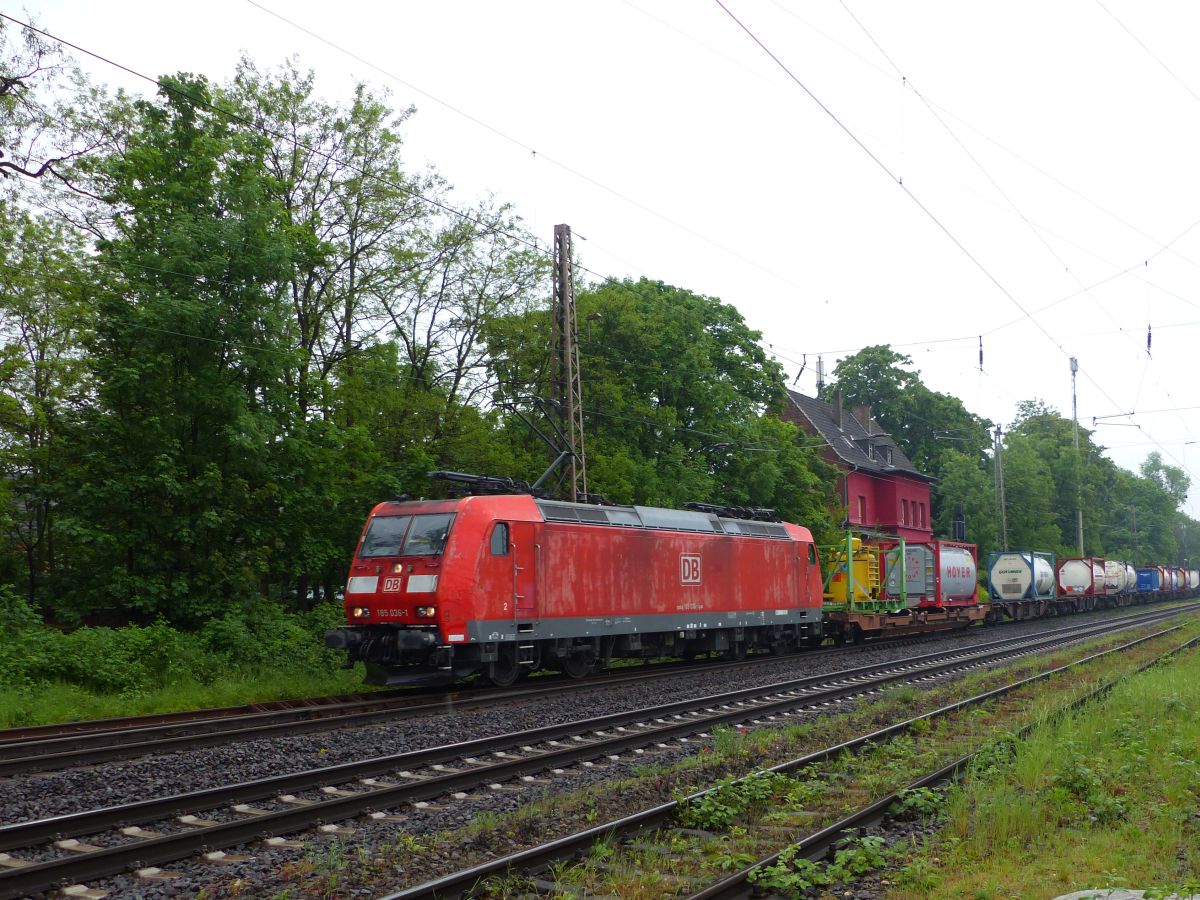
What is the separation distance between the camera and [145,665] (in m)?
15.8

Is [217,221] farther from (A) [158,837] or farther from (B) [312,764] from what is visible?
(A) [158,837]

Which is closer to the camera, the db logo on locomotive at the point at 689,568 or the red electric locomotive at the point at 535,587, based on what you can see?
the red electric locomotive at the point at 535,587

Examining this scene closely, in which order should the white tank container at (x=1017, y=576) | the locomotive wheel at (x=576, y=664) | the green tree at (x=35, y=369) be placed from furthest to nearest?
1. the white tank container at (x=1017, y=576)
2. the green tree at (x=35, y=369)
3. the locomotive wheel at (x=576, y=664)

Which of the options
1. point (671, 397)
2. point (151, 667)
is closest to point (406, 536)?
point (151, 667)

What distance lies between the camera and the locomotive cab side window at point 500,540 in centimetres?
1620

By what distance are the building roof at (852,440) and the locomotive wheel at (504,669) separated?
39176mm

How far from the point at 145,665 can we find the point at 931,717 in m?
11.5

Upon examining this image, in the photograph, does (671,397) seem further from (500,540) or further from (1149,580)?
(1149,580)

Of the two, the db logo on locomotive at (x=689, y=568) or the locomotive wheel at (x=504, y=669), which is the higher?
the db logo on locomotive at (x=689, y=568)

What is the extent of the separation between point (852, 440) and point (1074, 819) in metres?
53.8

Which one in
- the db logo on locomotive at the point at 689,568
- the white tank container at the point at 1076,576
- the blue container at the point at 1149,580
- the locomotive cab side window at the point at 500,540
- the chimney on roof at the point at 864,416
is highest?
the chimney on roof at the point at 864,416

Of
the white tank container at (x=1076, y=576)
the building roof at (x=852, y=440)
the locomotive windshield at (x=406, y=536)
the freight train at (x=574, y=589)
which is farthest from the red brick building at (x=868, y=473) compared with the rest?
the locomotive windshield at (x=406, y=536)

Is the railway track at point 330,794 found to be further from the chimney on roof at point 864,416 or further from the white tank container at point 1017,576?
the chimney on roof at point 864,416

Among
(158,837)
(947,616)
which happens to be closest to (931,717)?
(158,837)
